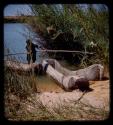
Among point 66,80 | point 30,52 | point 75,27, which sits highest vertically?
point 75,27

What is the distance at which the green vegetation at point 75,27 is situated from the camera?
3152 mm

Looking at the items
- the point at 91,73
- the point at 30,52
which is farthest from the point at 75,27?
the point at 30,52

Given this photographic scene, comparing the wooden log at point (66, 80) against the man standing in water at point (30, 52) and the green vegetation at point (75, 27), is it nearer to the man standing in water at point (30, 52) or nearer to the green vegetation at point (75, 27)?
the green vegetation at point (75, 27)

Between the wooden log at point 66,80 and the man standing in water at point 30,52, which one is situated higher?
the man standing in water at point 30,52

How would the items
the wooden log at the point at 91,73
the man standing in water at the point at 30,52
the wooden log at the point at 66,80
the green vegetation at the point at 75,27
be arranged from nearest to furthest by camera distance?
the man standing in water at the point at 30,52 < the green vegetation at the point at 75,27 < the wooden log at the point at 66,80 < the wooden log at the point at 91,73

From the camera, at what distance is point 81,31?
3496 mm

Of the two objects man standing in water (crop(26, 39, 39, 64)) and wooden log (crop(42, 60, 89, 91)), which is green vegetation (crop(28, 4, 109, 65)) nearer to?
wooden log (crop(42, 60, 89, 91))

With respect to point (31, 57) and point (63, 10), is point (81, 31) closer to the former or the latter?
point (63, 10)

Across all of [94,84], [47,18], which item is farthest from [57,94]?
[47,18]

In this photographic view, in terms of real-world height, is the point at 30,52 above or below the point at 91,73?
above

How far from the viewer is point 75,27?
3613mm

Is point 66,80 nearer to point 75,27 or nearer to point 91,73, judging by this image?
point 91,73

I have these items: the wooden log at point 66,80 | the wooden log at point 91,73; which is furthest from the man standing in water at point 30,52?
the wooden log at point 91,73

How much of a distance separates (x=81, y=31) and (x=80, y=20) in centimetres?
12
